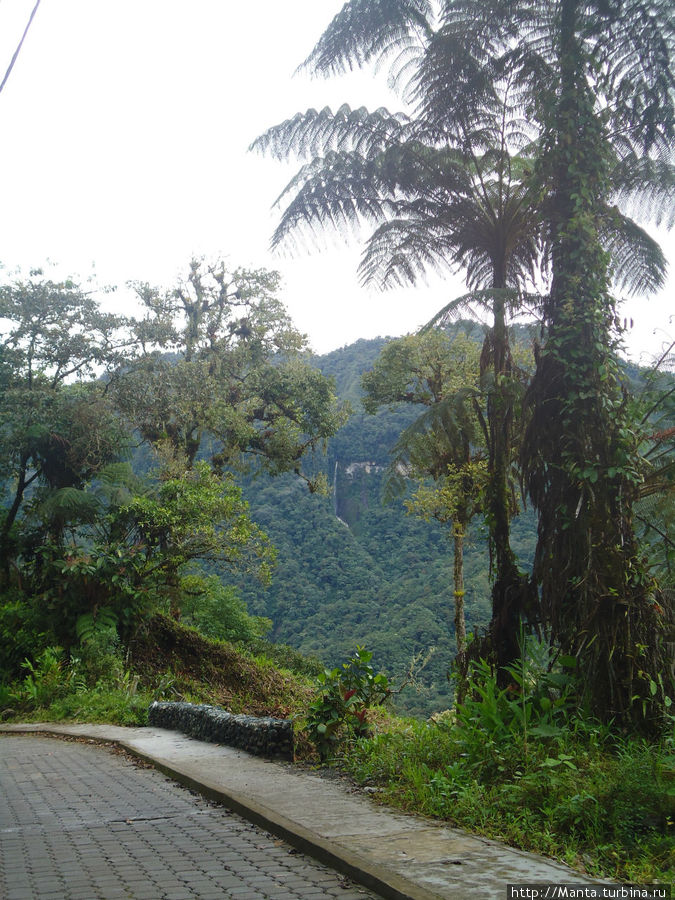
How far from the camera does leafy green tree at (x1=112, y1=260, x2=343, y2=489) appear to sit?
2012cm

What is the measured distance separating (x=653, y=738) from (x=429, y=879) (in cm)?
283

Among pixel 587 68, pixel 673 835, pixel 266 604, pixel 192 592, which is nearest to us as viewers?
pixel 673 835

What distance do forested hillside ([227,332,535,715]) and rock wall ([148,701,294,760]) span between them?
13.6 metres

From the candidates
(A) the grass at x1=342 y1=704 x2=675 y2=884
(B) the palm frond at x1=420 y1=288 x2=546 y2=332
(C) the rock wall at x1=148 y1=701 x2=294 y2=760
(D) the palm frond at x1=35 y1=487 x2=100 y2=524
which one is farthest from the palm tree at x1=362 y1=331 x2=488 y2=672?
(A) the grass at x1=342 y1=704 x2=675 y2=884

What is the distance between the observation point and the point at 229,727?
8.96m

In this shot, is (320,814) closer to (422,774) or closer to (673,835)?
(422,774)

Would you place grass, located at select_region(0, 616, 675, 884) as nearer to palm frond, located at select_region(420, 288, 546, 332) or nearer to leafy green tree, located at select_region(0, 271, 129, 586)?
palm frond, located at select_region(420, 288, 546, 332)

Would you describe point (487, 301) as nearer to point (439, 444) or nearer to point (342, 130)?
point (342, 130)

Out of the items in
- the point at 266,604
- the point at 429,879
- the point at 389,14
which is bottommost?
the point at 266,604

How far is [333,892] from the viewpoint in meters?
3.83

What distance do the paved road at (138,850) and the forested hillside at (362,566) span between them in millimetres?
17754

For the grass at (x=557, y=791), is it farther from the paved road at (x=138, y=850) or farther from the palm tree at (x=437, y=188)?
the palm tree at (x=437, y=188)

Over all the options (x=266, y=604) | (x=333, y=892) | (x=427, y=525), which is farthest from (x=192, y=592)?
(x=427, y=525)

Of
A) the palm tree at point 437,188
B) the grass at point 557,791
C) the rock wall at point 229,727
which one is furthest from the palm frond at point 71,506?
the grass at point 557,791
